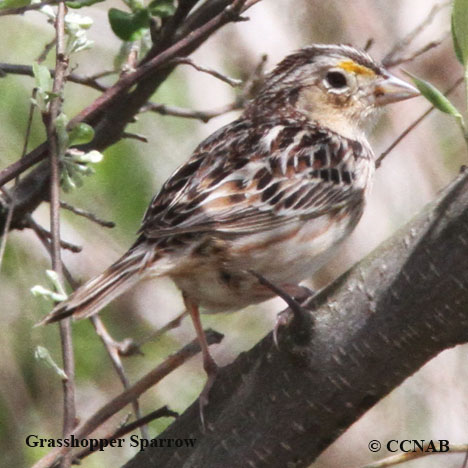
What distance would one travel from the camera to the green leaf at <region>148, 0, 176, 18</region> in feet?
9.71

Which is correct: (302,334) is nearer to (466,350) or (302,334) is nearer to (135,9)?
(135,9)

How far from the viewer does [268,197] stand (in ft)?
11.2

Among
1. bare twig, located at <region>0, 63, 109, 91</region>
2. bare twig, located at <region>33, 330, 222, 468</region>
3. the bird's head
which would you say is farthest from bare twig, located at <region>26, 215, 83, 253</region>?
the bird's head

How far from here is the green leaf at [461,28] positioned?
204 cm

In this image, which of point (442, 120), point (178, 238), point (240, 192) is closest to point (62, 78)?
point (178, 238)

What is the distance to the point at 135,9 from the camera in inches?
115

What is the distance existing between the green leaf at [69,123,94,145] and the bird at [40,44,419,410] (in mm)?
393

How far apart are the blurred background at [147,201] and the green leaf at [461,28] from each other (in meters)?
2.52

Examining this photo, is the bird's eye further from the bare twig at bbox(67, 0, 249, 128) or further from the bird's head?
the bare twig at bbox(67, 0, 249, 128)

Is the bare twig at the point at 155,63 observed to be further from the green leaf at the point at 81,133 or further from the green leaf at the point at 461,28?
the green leaf at the point at 461,28

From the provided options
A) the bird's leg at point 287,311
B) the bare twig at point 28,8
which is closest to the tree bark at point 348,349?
the bird's leg at point 287,311

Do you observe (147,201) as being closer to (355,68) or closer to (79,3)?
(355,68)

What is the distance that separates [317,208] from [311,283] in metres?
1.89

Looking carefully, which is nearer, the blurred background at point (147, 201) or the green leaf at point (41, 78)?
the green leaf at point (41, 78)
